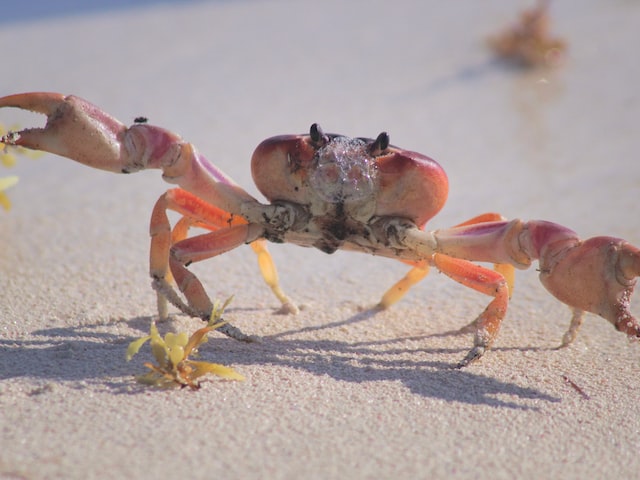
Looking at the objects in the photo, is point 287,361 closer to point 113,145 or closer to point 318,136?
point 318,136

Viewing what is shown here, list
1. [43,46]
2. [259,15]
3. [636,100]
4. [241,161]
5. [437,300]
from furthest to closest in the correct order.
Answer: [259,15], [43,46], [636,100], [241,161], [437,300]

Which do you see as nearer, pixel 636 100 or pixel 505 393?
pixel 505 393

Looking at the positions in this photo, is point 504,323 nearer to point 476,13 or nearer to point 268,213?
point 268,213

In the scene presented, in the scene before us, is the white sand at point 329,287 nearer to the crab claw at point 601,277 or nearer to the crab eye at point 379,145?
the crab claw at point 601,277

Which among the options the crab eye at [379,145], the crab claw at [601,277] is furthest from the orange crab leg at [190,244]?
the crab claw at [601,277]

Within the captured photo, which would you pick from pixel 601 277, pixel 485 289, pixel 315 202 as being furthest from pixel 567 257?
pixel 315 202

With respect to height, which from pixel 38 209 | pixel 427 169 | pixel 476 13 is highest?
pixel 476 13

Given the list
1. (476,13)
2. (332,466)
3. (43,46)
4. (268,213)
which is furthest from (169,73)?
(332,466)

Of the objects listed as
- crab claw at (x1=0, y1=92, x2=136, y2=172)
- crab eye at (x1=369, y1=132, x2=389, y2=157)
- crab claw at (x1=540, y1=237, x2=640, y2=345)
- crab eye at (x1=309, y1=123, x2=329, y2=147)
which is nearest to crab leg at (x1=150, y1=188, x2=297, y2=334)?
crab claw at (x1=0, y1=92, x2=136, y2=172)
